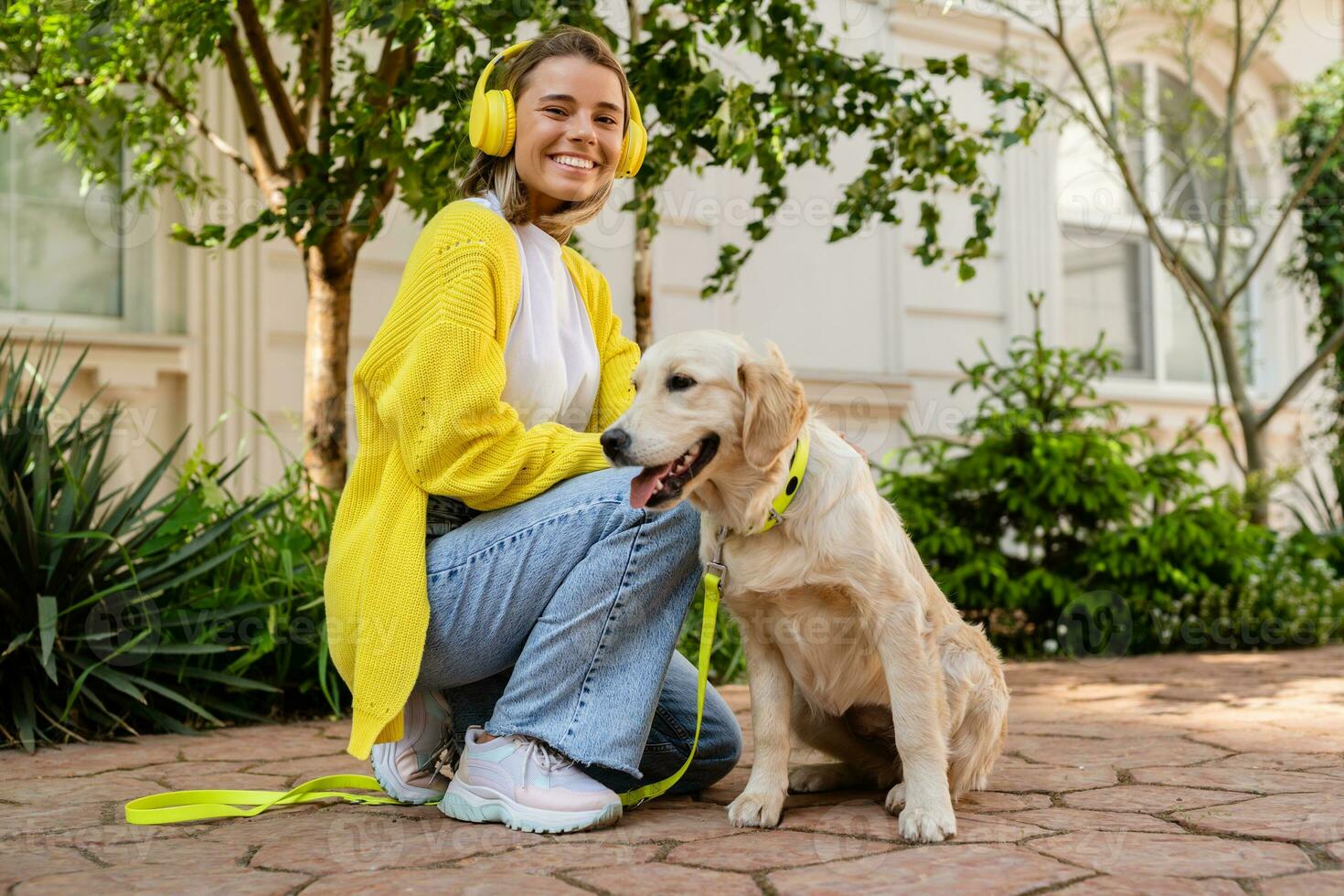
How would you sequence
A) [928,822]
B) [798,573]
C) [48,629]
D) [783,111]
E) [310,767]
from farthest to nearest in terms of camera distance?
[783,111] < [48,629] < [310,767] < [798,573] < [928,822]

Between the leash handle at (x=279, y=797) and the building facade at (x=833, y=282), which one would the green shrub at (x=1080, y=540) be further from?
the leash handle at (x=279, y=797)

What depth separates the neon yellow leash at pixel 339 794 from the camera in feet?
7.58

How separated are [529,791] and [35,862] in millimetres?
874

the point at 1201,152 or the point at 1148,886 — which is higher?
the point at 1201,152

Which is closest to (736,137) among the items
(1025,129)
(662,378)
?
(1025,129)

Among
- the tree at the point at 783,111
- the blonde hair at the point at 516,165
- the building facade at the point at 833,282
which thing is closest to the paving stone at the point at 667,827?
the blonde hair at the point at 516,165

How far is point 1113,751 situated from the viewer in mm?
3184

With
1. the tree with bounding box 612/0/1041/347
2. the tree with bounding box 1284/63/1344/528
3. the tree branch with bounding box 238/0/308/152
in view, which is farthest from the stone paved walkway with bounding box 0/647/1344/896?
the tree with bounding box 1284/63/1344/528

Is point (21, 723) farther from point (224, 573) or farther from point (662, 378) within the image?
point (662, 378)

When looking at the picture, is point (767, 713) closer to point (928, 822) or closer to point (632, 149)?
point (928, 822)

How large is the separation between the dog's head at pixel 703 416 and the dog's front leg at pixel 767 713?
14.5 inches

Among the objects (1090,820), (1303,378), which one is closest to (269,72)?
(1090,820)

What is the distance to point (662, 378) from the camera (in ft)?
7.44

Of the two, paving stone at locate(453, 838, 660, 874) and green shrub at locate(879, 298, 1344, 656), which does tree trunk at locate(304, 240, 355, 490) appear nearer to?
green shrub at locate(879, 298, 1344, 656)
